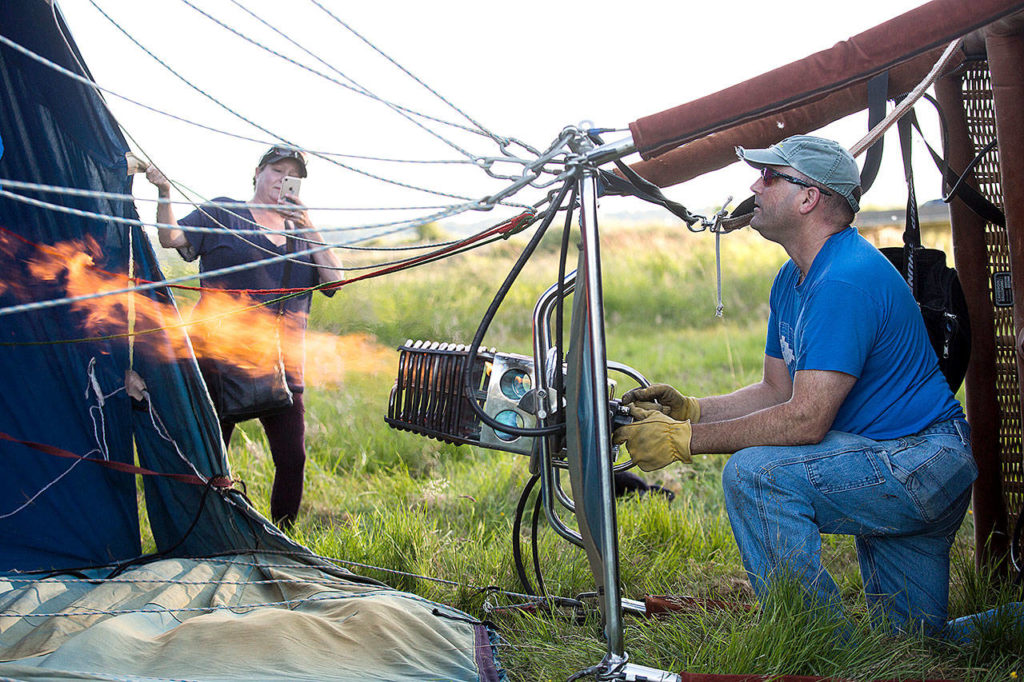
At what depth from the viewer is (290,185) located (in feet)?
12.3

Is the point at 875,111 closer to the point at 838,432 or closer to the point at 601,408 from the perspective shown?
the point at 838,432

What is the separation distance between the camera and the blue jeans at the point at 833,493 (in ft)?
8.27

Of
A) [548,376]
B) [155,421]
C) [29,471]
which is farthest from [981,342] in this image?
[29,471]

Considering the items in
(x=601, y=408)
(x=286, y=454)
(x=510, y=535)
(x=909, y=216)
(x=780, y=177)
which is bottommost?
(x=510, y=535)

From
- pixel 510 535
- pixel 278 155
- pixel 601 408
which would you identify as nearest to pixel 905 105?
pixel 601 408

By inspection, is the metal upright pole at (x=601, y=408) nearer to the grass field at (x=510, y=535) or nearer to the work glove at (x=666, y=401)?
the grass field at (x=510, y=535)

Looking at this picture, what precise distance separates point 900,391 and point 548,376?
106 centimetres

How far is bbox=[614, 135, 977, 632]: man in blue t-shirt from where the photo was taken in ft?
8.23

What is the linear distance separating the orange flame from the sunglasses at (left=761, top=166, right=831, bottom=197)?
172cm

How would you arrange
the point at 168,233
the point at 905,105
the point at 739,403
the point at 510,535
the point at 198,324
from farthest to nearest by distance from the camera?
1. the point at 510,535
2. the point at 168,233
3. the point at 198,324
4. the point at 739,403
5. the point at 905,105

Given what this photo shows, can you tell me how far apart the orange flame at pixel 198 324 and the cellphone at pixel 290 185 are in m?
0.48

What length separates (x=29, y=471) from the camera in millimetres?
3293

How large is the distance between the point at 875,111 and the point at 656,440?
151 cm

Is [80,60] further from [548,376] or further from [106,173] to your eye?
[548,376]
